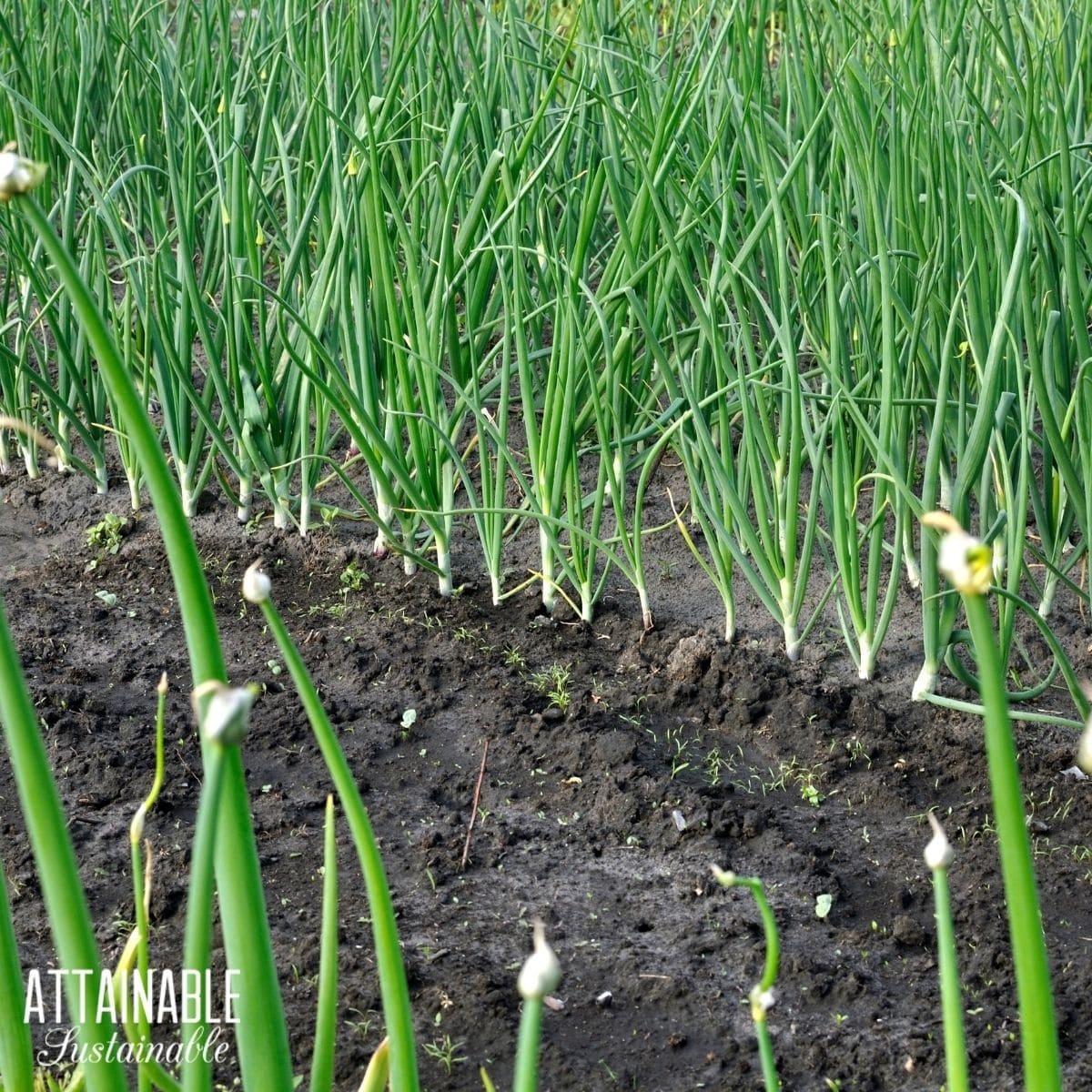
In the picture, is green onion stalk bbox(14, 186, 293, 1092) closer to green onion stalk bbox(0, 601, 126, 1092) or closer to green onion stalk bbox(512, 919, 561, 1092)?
green onion stalk bbox(0, 601, 126, 1092)

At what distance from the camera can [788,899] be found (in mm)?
1517

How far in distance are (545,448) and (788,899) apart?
84cm

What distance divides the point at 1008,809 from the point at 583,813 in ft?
3.78

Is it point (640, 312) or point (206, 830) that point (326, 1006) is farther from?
point (640, 312)

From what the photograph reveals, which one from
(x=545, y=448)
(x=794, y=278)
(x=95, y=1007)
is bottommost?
(x=545, y=448)

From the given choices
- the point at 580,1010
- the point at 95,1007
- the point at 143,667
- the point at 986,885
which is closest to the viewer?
the point at 95,1007

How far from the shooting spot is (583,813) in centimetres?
168

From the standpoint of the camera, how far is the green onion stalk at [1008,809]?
491 millimetres

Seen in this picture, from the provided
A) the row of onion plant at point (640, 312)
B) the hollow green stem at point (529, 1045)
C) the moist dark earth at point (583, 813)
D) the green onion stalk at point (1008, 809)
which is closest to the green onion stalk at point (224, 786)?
the hollow green stem at point (529, 1045)

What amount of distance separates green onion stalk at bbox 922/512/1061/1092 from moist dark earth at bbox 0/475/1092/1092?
2.26ft

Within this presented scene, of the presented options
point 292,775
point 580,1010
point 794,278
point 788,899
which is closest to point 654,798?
point 788,899

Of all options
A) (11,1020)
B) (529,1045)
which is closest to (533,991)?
(529,1045)

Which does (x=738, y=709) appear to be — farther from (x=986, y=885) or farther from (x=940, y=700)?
(x=986, y=885)

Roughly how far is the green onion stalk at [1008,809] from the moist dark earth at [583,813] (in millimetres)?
687
